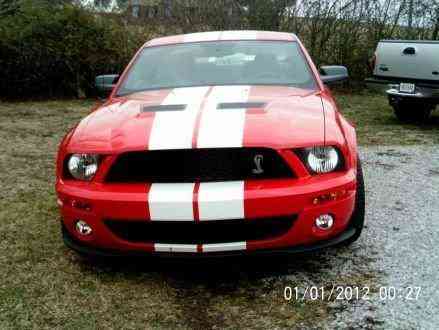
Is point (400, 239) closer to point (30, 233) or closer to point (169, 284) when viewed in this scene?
point (169, 284)

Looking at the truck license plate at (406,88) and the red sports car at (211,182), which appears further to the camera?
the truck license plate at (406,88)

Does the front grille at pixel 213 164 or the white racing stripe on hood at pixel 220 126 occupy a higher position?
the white racing stripe on hood at pixel 220 126

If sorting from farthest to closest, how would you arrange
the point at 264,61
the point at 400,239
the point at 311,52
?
the point at 311,52 < the point at 264,61 < the point at 400,239

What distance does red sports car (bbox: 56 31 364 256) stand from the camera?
2668 millimetres

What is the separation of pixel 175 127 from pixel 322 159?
2.57ft

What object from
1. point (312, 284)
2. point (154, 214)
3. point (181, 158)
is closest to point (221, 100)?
point (181, 158)

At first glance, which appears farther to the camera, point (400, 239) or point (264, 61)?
point (264, 61)

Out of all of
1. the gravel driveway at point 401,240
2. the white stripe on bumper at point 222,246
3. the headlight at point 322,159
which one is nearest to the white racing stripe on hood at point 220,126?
the headlight at point 322,159

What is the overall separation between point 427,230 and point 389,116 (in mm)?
5448

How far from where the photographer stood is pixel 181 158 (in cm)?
278

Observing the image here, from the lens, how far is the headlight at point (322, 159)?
2.79 metres

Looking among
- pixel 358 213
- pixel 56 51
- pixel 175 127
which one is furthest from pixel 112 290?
pixel 56 51

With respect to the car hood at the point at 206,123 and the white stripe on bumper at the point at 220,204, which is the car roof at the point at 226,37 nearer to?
the car hood at the point at 206,123

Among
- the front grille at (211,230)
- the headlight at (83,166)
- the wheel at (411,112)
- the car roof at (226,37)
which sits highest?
the car roof at (226,37)
